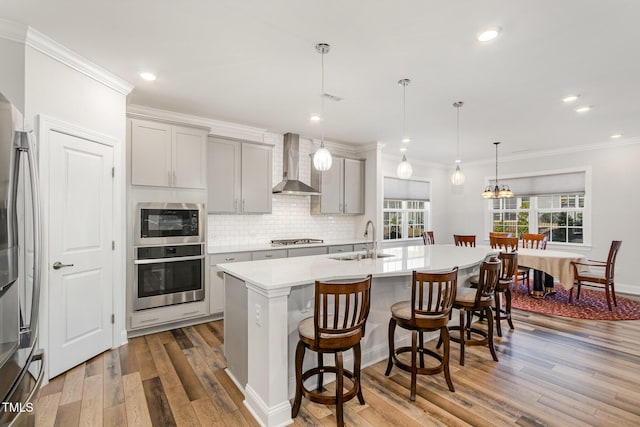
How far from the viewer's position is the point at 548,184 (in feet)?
21.1

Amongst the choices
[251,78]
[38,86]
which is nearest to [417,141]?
[251,78]

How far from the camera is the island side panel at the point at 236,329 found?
239cm

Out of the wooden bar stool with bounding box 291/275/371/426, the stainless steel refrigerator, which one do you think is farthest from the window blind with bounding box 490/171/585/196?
the stainless steel refrigerator

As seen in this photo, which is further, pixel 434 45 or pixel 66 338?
pixel 66 338

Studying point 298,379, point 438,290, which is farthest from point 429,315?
point 298,379

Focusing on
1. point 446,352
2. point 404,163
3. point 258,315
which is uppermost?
point 404,163

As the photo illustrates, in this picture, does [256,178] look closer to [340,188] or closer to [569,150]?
[340,188]

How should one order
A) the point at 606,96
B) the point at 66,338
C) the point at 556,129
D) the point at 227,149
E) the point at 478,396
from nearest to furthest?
1. the point at 478,396
2. the point at 66,338
3. the point at 606,96
4. the point at 227,149
5. the point at 556,129

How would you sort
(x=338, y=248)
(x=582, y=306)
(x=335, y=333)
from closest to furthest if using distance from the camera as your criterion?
(x=335, y=333)
(x=582, y=306)
(x=338, y=248)

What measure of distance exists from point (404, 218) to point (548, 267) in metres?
3.13

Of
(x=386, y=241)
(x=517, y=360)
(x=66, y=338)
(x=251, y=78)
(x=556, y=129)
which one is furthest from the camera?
(x=386, y=241)

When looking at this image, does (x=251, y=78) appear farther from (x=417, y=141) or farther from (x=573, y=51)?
(x=417, y=141)

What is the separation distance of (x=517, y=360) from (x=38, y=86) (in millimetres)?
4855

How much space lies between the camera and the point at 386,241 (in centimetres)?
686
